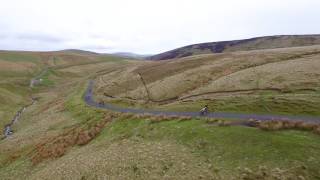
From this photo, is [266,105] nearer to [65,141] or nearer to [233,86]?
[233,86]

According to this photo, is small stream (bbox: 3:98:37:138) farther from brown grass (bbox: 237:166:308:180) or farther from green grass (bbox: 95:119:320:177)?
brown grass (bbox: 237:166:308:180)

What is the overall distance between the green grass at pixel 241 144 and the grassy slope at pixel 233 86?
1323cm

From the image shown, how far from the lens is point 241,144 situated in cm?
3597

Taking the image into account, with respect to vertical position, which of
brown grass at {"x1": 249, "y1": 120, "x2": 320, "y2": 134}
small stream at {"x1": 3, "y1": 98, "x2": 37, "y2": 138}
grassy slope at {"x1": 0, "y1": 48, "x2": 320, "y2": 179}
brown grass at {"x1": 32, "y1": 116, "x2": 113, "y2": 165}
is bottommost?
small stream at {"x1": 3, "y1": 98, "x2": 37, "y2": 138}

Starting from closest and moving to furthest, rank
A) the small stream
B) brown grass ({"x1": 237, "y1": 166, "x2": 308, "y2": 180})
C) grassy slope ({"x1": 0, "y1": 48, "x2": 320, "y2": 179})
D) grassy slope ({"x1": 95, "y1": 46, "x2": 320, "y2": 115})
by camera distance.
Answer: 1. brown grass ({"x1": 237, "y1": 166, "x2": 308, "y2": 180})
2. grassy slope ({"x1": 0, "y1": 48, "x2": 320, "y2": 179})
3. grassy slope ({"x1": 95, "y1": 46, "x2": 320, "y2": 115})
4. the small stream

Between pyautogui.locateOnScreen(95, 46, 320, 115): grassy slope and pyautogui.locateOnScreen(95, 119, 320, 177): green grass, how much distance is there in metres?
13.2

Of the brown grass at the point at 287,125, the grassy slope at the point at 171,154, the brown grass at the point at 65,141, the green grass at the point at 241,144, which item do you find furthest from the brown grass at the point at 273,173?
the brown grass at the point at 65,141

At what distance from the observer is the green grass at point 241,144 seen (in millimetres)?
32062

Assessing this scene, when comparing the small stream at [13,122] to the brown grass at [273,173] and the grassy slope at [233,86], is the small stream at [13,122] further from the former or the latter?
the brown grass at [273,173]

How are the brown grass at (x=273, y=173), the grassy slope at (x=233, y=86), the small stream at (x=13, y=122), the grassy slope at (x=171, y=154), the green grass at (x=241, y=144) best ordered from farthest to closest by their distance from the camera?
the small stream at (x=13, y=122), the grassy slope at (x=233, y=86), the grassy slope at (x=171, y=154), the green grass at (x=241, y=144), the brown grass at (x=273, y=173)

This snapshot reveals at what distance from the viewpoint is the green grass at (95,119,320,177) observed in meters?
32.1

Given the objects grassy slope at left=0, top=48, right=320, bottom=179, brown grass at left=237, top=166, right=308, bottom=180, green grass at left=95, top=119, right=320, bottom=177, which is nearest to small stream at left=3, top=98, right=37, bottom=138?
grassy slope at left=0, top=48, right=320, bottom=179

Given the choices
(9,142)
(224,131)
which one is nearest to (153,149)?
(224,131)

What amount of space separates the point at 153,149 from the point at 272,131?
1164 centimetres
